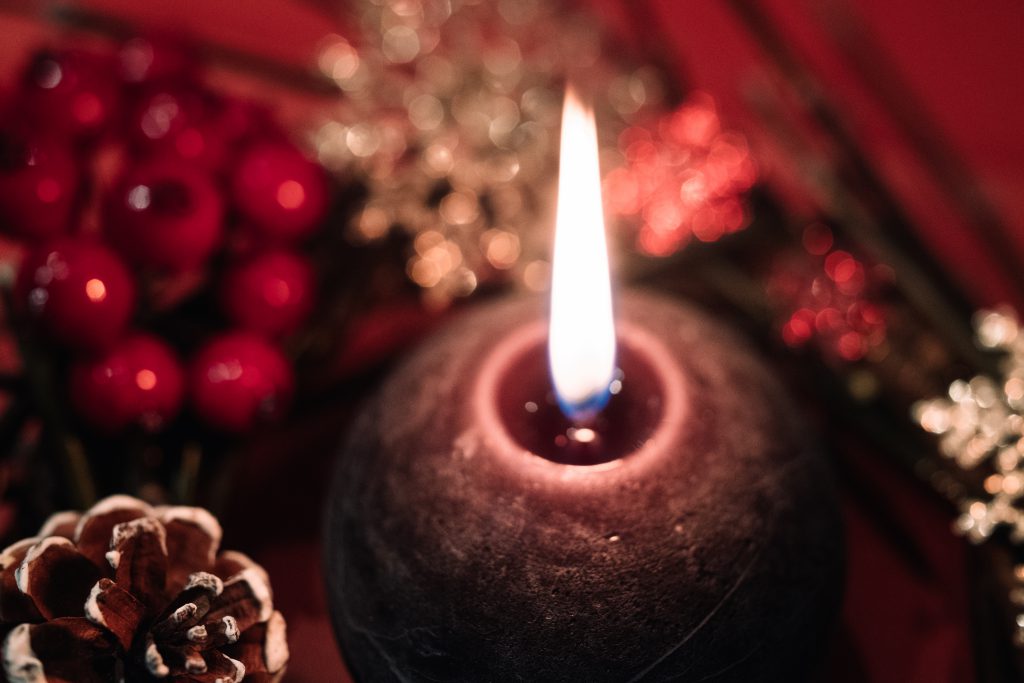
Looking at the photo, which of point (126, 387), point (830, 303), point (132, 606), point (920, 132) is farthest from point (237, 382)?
point (920, 132)

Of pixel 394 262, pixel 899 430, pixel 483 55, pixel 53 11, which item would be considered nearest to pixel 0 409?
pixel 394 262

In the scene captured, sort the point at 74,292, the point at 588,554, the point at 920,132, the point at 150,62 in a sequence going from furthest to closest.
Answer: the point at 920,132 < the point at 150,62 < the point at 74,292 < the point at 588,554

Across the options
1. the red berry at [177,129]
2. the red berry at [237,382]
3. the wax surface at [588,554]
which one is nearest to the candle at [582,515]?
the wax surface at [588,554]

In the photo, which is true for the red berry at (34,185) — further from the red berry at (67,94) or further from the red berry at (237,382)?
the red berry at (237,382)

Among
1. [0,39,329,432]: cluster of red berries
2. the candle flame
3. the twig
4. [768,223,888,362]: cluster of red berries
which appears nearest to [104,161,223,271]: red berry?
[0,39,329,432]: cluster of red berries

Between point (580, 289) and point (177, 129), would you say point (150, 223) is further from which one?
point (580, 289)

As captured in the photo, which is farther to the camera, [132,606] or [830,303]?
[830,303]
